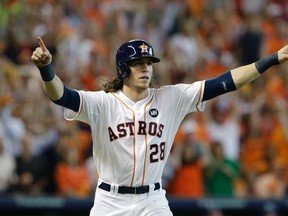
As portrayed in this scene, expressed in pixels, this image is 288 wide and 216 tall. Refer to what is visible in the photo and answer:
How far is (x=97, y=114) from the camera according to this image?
6969mm

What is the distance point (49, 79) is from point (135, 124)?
865mm

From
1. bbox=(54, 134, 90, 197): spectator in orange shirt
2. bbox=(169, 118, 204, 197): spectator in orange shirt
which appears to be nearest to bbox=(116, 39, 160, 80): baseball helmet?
bbox=(54, 134, 90, 197): spectator in orange shirt

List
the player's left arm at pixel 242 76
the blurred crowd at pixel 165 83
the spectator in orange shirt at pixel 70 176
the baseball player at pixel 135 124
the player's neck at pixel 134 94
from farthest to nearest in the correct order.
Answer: the blurred crowd at pixel 165 83 < the spectator in orange shirt at pixel 70 176 < the player's neck at pixel 134 94 < the player's left arm at pixel 242 76 < the baseball player at pixel 135 124

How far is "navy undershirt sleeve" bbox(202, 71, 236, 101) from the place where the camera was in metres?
7.05

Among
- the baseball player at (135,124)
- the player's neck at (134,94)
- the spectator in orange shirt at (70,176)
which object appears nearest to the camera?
the baseball player at (135,124)

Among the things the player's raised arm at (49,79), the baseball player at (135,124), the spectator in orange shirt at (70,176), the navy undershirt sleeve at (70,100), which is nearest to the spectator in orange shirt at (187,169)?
the spectator in orange shirt at (70,176)

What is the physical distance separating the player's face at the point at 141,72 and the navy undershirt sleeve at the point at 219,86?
492 millimetres

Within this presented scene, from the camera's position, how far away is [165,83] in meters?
12.9

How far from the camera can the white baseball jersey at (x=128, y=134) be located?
22.7 feet

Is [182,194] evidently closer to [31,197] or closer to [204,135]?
[204,135]

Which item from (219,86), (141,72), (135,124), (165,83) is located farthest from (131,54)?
(165,83)

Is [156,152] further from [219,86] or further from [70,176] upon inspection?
[70,176]

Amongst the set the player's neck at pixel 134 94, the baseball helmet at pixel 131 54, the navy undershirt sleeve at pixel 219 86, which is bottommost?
the player's neck at pixel 134 94

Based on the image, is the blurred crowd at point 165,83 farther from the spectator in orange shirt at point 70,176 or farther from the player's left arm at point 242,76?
the player's left arm at point 242,76
